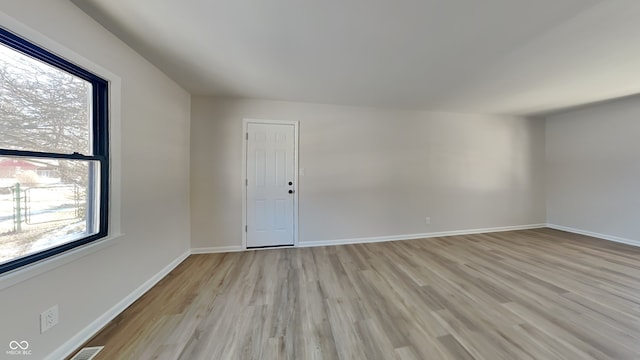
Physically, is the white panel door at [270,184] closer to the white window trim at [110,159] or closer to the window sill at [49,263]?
the white window trim at [110,159]

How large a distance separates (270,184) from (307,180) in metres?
0.62

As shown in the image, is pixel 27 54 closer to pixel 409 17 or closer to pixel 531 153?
pixel 409 17

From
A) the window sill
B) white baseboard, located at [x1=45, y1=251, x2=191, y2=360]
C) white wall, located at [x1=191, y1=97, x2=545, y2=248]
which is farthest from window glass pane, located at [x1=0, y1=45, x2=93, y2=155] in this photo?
white wall, located at [x1=191, y1=97, x2=545, y2=248]

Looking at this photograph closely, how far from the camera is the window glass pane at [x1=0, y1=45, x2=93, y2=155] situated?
1241 mm

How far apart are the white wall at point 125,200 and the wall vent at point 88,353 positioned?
131mm

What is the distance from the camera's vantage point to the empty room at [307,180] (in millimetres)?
1525

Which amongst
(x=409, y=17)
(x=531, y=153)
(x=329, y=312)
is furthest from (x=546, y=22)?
(x=531, y=153)

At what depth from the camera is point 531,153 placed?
192 inches

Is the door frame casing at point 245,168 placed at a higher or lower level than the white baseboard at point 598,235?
higher

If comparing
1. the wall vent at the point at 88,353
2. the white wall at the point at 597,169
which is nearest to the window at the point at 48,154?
the wall vent at the point at 88,353

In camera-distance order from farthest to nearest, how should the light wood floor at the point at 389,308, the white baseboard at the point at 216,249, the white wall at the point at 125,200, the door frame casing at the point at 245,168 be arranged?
1. the door frame casing at the point at 245,168
2. the white baseboard at the point at 216,249
3. the light wood floor at the point at 389,308
4. the white wall at the point at 125,200

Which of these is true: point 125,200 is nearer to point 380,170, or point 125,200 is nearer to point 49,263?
point 49,263

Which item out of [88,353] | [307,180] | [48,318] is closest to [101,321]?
[88,353]

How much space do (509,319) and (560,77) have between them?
9.50 ft
